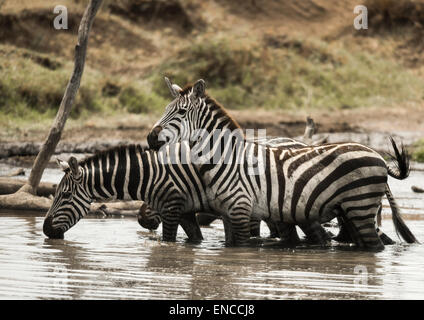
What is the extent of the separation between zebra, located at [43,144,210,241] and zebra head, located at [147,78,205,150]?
415 millimetres

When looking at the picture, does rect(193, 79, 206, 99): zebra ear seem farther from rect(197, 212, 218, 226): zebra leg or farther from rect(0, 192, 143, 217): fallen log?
rect(0, 192, 143, 217): fallen log

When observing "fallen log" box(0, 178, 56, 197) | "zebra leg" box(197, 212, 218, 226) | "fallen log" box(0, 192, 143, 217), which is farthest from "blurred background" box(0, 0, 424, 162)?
"zebra leg" box(197, 212, 218, 226)

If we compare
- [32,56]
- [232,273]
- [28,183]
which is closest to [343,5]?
[32,56]

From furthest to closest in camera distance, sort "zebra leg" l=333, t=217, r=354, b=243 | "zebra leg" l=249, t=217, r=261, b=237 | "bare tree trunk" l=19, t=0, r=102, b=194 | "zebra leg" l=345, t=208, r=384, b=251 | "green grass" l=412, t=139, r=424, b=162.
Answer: "green grass" l=412, t=139, r=424, b=162, "bare tree trunk" l=19, t=0, r=102, b=194, "zebra leg" l=249, t=217, r=261, b=237, "zebra leg" l=333, t=217, r=354, b=243, "zebra leg" l=345, t=208, r=384, b=251

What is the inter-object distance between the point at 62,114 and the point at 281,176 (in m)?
4.68

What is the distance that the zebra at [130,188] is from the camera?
1035 cm

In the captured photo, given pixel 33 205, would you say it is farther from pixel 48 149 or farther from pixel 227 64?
pixel 227 64

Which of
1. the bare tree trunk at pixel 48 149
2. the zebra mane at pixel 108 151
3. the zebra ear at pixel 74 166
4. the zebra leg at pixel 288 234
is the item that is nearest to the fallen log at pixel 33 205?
the bare tree trunk at pixel 48 149

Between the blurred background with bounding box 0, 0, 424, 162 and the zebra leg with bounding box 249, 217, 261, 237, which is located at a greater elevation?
the blurred background with bounding box 0, 0, 424, 162

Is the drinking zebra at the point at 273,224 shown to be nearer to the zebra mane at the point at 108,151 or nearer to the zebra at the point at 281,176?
the zebra at the point at 281,176

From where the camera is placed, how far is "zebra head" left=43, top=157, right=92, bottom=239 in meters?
10.4

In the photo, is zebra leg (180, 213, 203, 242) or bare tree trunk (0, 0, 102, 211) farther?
bare tree trunk (0, 0, 102, 211)
